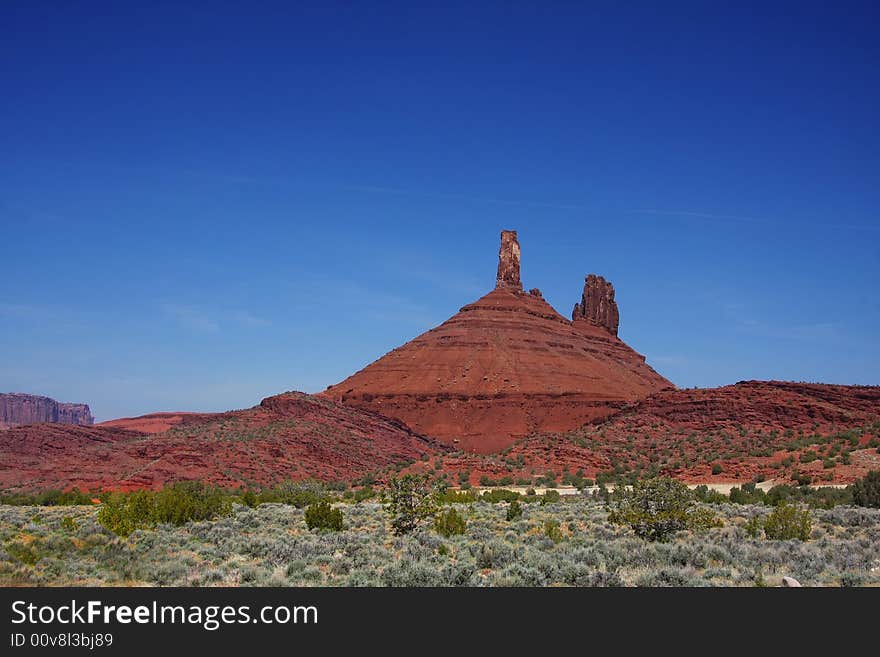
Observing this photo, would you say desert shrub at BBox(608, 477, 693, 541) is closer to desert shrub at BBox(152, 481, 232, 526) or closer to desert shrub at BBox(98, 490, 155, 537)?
desert shrub at BBox(152, 481, 232, 526)

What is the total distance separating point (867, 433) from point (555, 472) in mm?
20442

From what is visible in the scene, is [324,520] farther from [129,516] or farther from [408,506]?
[129,516]

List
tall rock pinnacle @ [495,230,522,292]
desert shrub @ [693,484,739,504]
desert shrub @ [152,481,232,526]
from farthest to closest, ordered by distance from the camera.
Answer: tall rock pinnacle @ [495,230,522,292]
desert shrub @ [693,484,739,504]
desert shrub @ [152,481,232,526]

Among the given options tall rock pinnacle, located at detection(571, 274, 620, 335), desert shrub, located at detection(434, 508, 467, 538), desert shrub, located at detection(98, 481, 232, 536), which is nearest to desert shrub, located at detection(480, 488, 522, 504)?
desert shrub, located at detection(98, 481, 232, 536)

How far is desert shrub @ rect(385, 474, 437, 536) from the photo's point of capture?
71.4ft

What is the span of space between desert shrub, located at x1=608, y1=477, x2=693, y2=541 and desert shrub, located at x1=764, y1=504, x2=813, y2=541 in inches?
78.5

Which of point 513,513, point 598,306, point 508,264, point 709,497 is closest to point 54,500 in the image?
point 513,513

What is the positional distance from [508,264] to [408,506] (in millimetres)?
107440

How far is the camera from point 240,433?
208 feet

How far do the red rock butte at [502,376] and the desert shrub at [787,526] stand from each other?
67751 mm

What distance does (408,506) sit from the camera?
876 inches

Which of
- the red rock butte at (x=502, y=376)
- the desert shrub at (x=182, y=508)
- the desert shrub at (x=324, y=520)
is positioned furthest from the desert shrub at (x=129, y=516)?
the red rock butte at (x=502, y=376)

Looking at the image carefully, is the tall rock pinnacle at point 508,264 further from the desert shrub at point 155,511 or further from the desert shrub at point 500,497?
the desert shrub at point 155,511

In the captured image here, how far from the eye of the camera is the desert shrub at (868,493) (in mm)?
26391
